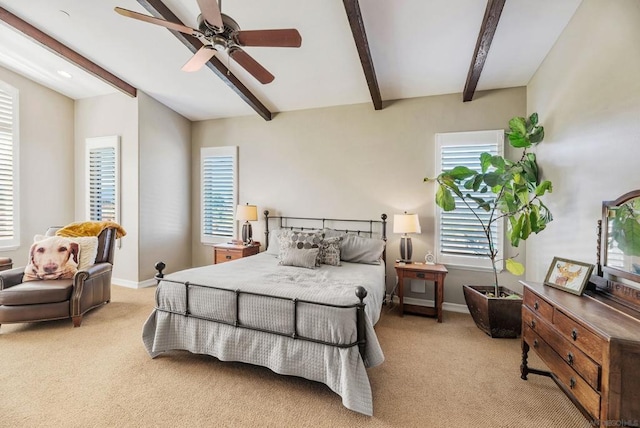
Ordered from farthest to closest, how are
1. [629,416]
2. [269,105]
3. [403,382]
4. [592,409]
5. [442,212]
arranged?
1. [269,105]
2. [442,212]
3. [403,382]
4. [592,409]
5. [629,416]

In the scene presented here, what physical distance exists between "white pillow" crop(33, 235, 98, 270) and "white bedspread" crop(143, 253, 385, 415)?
67.0 inches

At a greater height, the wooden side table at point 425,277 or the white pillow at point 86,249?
the white pillow at point 86,249

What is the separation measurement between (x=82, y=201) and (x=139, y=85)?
96.1 inches

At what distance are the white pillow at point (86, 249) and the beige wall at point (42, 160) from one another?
1503mm

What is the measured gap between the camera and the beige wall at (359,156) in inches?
155

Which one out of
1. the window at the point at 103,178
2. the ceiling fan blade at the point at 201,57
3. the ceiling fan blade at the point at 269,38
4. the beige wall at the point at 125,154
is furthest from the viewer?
the window at the point at 103,178

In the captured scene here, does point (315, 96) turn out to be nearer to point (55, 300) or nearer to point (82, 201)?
point (55, 300)

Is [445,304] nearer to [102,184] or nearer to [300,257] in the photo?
[300,257]

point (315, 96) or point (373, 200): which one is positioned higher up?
point (315, 96)

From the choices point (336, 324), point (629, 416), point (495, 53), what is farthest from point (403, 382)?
point (495, 53)

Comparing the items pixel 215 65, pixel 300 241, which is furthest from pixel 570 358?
pixel 215 65

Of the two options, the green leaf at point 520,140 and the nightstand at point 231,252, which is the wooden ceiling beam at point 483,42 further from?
the nightstand at point 231,252

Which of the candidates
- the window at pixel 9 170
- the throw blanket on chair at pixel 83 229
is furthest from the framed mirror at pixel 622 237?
the window at pixel 9 170

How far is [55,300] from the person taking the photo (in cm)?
315
